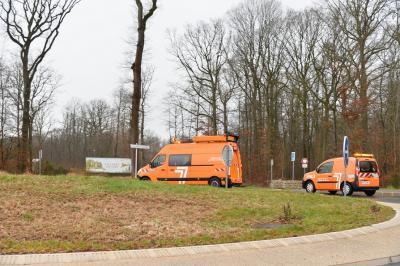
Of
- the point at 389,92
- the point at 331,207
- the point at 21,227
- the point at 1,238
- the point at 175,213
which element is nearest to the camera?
the point at 1,238

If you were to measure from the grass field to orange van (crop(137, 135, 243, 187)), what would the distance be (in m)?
8.42

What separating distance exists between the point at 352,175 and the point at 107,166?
27.2 m

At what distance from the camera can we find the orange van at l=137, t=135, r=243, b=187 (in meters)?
24.8

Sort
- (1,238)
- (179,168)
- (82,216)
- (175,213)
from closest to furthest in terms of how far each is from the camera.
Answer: (1,238), (82,216), (175,213), (179,168)

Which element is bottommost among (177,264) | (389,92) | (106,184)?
(177,264)

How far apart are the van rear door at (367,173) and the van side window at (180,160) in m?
8.37

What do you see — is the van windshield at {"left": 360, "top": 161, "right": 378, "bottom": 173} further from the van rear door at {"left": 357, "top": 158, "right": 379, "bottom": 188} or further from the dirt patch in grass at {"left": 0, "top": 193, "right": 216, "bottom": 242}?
the dirt patch in grass at {"left": 0, "top": 193, "right": 216, "bottom": 242}

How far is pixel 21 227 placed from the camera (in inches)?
378

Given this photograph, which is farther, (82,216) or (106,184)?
(106,184)

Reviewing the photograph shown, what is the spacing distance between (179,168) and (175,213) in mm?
13454

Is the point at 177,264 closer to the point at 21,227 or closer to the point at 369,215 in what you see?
the point at 21,227

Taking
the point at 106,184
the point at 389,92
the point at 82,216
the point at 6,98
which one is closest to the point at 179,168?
the point at 106,184

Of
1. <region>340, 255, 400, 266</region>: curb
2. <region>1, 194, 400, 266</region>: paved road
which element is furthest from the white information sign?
<region>340, 255, 400, 266</region>: curb

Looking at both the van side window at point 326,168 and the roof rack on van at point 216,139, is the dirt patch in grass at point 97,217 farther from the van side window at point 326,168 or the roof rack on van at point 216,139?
the van side window at point 326,168
